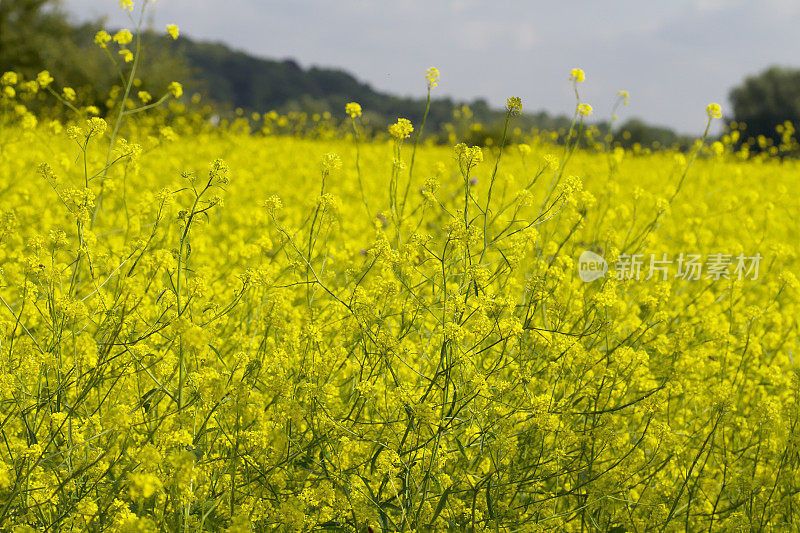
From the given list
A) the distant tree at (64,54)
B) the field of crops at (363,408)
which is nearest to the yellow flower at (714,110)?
the field of crops at (363,408)

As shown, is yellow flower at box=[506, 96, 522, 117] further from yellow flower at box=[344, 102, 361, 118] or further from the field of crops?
yellow flower at box=[344, 102, 361, 118]

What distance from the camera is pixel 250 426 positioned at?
2188 millimetres

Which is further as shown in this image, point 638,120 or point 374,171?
point 638,120

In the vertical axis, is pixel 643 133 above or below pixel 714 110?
above

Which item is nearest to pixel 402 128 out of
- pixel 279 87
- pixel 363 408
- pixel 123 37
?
pixel 363 408

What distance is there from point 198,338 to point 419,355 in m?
1.34

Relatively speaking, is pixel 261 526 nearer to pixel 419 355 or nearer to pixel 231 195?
pixel 419 355

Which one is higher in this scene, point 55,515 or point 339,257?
point 339,257

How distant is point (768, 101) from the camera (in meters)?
30.3

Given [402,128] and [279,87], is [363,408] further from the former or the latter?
[279,87]

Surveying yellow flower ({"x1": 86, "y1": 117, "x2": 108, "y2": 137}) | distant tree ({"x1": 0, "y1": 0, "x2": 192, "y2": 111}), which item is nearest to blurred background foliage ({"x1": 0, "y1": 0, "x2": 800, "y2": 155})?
distant tree ({"x1": 0, "y1": 0, "x2": 192, "y2": 111})

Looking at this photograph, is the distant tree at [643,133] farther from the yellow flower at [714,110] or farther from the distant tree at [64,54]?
the yellow flower at [714,110]

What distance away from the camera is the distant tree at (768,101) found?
29.5 meters

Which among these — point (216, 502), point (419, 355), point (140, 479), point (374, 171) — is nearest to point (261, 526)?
point (216, 502)
